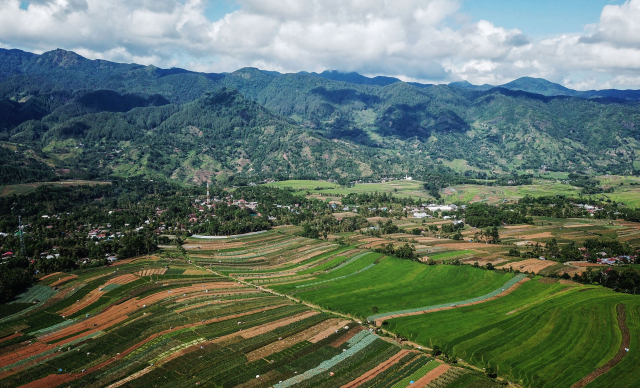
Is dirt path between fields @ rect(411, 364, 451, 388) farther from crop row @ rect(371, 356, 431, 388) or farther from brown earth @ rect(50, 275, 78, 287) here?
brown earth @ rect(50, 275, 78, 287)

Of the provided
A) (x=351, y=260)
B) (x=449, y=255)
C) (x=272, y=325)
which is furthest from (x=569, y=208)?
(x=272, y=325)

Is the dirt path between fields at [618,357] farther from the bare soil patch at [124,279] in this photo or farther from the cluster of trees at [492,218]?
the cluster of trees at [492,218]

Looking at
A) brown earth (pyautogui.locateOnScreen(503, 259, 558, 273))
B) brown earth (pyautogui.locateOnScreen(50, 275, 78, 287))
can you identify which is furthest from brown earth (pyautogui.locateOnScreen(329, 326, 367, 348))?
brown earth (pyautogui.locateOnScreen(50, 275, 78, 287))

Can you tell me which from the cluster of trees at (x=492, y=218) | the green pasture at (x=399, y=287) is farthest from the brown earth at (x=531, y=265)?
the cluster of trees at (x=492, y=218)

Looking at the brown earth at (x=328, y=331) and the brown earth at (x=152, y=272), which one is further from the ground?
the brown earth at (x=152, y=272)

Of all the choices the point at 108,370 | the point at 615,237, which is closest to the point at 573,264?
the point at 615,237
